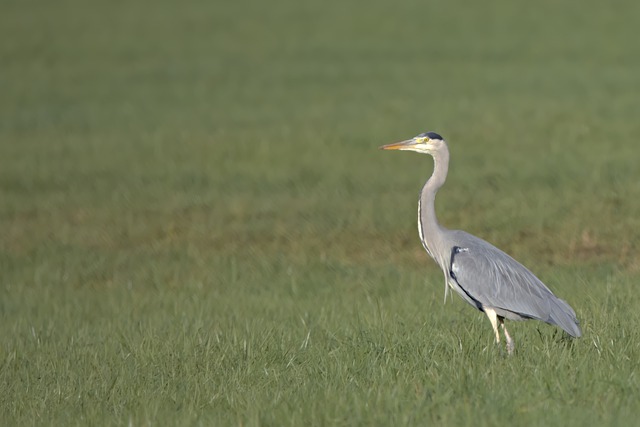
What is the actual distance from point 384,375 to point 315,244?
5636mm

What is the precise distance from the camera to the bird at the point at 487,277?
21.9 ft

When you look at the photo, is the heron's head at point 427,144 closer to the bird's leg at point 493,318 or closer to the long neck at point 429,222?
the long neck at point 429,222

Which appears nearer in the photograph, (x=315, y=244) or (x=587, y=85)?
(x=315, y=244)

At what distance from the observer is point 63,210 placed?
14.0m

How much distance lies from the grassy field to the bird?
0.59 ft

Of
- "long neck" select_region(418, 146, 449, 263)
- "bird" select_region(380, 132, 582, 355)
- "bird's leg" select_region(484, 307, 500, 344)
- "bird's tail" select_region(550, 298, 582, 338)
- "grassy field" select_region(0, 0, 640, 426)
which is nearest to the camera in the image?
"grassy field" select_region(0, 0, 640, 426)

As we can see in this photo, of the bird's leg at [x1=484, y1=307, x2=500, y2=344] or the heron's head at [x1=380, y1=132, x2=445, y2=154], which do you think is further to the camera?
the heron's head at [x1=380, y1=132, x2=445, y2=154]

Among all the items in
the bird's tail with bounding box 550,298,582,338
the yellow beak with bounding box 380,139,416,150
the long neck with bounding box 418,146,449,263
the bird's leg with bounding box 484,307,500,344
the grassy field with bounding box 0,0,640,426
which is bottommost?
the grassy field with bounding box 0,0,640,426

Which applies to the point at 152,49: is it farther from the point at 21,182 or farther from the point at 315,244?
the point at 315,244

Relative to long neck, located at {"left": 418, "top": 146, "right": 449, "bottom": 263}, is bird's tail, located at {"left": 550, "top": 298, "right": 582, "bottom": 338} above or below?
below

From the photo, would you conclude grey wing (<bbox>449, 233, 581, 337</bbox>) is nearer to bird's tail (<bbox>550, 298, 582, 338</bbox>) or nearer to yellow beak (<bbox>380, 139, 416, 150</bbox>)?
bird's tail (<bbox>550, 298, 582, 338</bbox>)

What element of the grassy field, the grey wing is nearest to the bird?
the grey wing

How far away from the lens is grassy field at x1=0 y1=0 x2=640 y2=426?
605cm

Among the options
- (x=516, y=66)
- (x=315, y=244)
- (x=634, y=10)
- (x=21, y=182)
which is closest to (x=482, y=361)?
(x=315, y=244)
